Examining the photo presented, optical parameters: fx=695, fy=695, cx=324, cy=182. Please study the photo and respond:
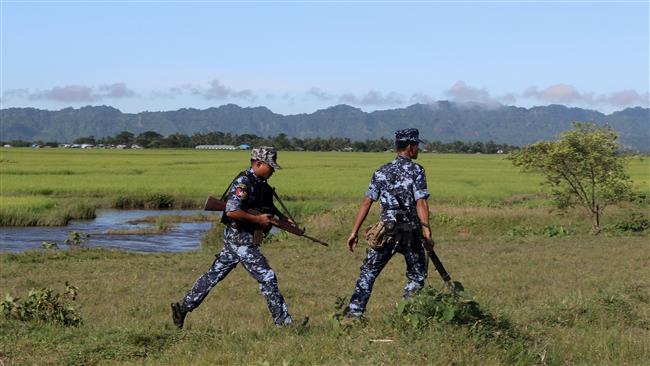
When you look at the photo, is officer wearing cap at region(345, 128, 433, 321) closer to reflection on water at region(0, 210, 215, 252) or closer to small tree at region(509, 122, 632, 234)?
reflection on water at region(0, 210, 215, 252)

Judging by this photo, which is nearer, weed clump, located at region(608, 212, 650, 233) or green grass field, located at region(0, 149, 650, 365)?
green grass field, located at region(0, 149, 650, 365)

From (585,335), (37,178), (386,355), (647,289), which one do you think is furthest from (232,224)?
(37,178)

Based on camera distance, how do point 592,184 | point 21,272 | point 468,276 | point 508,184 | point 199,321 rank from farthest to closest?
1. point 508,184
2. point 592,184
3. point 21,272
4. point 468,276
5. point 199,321

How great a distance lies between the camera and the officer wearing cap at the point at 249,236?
6750 millimetres

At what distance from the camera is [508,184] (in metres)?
47.1

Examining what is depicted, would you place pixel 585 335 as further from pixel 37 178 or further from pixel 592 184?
pixel 37 178

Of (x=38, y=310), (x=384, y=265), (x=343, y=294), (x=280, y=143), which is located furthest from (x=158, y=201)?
(x=280, y=143)

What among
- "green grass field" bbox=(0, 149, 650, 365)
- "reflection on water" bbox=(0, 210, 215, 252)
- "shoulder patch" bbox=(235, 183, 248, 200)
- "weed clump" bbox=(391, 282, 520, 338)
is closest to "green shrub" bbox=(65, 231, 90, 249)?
"reflection on water" bbox=(0, 210, 215, 252)

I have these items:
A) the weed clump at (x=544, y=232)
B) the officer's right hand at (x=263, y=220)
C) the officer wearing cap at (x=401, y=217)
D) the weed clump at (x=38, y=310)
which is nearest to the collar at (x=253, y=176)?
the officer's right hand at (x=263, y=220)

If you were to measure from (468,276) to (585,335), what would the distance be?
234 inches

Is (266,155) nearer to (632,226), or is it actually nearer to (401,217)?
(401,217)

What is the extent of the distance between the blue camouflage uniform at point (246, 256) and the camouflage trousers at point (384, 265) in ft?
2.46

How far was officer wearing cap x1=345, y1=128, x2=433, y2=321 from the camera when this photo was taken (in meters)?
6.93

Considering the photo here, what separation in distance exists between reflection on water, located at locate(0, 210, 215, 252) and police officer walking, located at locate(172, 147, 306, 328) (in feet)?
48.9
